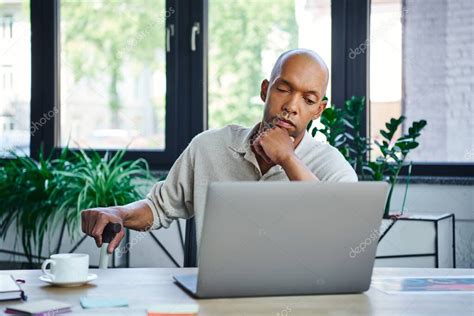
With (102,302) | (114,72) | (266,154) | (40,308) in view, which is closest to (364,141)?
(114,72)

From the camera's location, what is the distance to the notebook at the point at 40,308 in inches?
58.7

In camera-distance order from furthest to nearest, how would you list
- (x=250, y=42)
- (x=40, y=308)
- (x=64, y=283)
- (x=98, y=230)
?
(x=250, y=42), (x=98, y=230), (x=64, y=283), (x=40, y=308)

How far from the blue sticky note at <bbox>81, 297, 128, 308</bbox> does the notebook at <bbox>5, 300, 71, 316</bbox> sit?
0.04 metres

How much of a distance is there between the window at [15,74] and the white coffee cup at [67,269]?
2.67 m

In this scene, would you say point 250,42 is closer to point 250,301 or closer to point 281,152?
point 281,152

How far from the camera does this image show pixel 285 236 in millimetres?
1543

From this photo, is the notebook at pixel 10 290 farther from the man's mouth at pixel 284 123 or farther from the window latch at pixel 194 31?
the window latch at pixel 194 31

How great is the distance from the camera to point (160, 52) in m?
4.18

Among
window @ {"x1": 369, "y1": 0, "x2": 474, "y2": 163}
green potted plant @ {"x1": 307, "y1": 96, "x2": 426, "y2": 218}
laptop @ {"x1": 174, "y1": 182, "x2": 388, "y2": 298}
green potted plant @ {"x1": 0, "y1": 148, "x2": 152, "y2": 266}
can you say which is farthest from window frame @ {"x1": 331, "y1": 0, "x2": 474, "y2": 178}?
laptop @ {"x1": 174, "y1": 182, "x2": 388, "y2": 298}

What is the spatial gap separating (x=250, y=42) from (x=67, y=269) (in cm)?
249

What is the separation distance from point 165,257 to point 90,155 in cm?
79

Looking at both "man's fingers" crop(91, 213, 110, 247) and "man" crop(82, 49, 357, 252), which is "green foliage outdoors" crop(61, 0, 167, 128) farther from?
"man's fingers" crop(91, 213, 110, 247)

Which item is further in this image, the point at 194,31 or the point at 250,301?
the point at 194,31

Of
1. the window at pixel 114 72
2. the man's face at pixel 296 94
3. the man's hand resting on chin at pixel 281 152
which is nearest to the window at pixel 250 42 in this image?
the window at pixel 114 72
